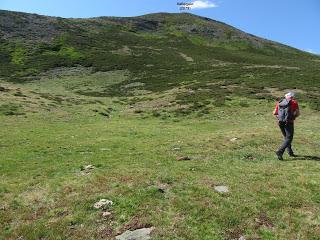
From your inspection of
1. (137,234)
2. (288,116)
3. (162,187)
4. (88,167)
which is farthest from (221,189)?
(288,116)

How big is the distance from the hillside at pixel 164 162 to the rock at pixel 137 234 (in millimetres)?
64

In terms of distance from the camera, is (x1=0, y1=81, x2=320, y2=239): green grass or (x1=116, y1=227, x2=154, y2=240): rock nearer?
(x1=116, y1=227, x2=154, y2=240): rock

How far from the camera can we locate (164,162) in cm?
2308

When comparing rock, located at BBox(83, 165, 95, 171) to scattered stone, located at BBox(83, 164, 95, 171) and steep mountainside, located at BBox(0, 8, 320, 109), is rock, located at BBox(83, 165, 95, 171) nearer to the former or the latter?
scattered stone, located at BBox(83, 164, 95, 171)

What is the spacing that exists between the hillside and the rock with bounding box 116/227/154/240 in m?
0.06

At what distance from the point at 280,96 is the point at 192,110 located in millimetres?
13163

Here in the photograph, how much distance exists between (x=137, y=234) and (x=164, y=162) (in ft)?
28.1

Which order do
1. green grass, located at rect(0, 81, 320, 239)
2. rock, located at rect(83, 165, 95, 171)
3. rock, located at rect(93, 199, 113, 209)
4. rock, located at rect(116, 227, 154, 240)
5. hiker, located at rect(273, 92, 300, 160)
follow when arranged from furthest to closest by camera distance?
hiker, located at rect(273, 92, 300, 160) → rock, located at rect(83, 165, 95, 171) → rock, located at rect(93, 199, 113, 209) → green grass, located at rect(0, 81, 320, 239) → rock, located at rect(116, 227, 154, 240)

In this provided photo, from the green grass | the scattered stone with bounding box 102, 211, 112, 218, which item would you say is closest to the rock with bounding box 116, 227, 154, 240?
the green grass

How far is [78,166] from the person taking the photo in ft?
74.8

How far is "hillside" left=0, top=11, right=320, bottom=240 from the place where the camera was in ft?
50.5

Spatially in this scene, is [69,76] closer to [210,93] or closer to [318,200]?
[210,93]

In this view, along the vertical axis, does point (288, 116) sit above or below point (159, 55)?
below

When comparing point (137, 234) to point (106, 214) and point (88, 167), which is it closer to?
point (106, 214)
